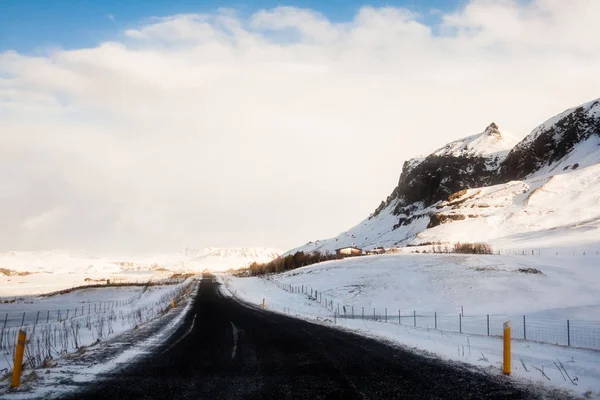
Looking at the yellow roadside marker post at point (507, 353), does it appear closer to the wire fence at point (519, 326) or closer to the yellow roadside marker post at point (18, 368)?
the wire fence at point (519, 326)

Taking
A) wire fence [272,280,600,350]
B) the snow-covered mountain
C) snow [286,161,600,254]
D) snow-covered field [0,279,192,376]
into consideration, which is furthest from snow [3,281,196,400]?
snow [286,161,600,254]

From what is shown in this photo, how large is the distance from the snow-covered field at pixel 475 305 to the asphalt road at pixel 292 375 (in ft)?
6.46

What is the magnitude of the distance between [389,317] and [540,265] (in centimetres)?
2657

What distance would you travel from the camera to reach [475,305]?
37938mm

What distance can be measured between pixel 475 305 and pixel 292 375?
1247 inches

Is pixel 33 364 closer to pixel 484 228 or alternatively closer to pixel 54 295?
pixel 54 295

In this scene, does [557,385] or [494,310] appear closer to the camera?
[557,385]

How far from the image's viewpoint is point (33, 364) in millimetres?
11539

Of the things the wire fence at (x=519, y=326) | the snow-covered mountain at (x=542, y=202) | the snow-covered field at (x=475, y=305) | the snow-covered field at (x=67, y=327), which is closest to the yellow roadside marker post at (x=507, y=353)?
the snow-covered field at (x=475, y=305)

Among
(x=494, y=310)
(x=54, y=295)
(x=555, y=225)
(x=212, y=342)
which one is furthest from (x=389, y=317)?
(x=555, y=225)

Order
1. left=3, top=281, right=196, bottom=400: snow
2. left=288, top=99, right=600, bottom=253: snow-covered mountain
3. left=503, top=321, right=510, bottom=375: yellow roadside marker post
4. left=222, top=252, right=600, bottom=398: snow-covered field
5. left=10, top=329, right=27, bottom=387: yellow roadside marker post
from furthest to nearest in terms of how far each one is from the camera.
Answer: left=288, top=99, right=600, bottom=253: snow-covered mountain → left=222, top=252, right=600, bottom=398: snow-covered field → left=503, top=321, right=510, bottom=375: yellow roadside marker post → left=10, top=329, right=27, bottom=387: yellow roadside marker post → left=3, top=281, right=196, bottom=400: snow

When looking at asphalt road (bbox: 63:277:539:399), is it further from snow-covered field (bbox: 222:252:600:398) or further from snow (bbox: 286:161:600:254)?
snow (bbox: 286:161:600:254)

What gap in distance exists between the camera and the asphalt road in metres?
9.14

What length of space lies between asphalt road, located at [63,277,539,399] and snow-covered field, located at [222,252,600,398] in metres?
1.97
